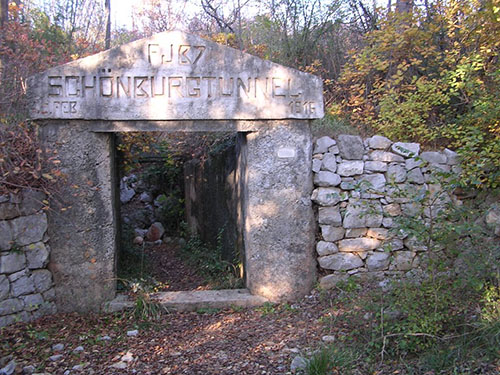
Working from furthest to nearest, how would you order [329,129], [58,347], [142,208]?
[142,208] < [329,129] < [58,347]

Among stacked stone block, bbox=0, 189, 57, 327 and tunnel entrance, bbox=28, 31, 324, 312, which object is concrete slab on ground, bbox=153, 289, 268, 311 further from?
stacked stone block, bbox=0, 189, 57, 327

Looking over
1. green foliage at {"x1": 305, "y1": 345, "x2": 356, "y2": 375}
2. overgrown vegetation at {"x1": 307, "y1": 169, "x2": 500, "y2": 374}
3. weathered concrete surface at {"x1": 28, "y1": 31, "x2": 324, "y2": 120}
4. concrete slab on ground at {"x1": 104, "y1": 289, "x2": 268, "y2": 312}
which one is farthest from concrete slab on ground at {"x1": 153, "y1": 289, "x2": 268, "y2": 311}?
weathered concrete surface at {"x1": 28, "y1": 31, "x2": 324, "y2": 120}

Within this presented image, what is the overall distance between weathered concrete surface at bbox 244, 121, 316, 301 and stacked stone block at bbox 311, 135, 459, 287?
0.60 ft

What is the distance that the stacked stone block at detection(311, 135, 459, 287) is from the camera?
4.95 meters

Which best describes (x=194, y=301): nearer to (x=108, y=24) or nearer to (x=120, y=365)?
(x=120, y=365)

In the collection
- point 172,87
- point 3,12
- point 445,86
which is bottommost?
point 172,87

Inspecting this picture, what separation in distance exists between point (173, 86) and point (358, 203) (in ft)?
7.64

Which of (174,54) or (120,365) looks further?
(174,54)

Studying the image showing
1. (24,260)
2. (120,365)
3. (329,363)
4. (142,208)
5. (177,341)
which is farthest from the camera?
(142,208)

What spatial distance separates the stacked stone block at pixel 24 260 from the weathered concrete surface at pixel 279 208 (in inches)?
82.2

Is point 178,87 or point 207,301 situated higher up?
point 178,87

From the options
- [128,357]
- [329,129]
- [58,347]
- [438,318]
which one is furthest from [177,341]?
[329,129]

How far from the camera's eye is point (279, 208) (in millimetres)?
4891

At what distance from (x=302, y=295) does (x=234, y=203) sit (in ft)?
5.85
